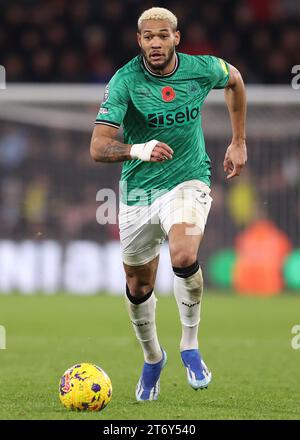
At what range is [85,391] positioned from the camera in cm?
598

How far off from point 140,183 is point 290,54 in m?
12.2

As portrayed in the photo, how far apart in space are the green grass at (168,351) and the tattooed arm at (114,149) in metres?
1.41

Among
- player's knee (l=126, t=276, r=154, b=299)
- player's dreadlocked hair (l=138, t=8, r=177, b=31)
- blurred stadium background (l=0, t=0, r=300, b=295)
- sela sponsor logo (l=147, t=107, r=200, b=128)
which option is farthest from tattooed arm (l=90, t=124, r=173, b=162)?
blurred stadium background (l=0, t=0, r=300, b=295)

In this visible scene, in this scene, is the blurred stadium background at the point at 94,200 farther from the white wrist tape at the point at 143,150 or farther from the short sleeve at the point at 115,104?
the white wrist tape at the point at 143,150

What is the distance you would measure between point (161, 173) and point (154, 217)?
282 millimetres

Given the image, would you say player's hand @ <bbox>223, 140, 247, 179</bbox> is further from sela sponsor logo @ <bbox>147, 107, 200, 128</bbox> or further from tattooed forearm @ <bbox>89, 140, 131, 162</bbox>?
tattooed forearm @ <bbox>89, 140, 131, 162</bbox>

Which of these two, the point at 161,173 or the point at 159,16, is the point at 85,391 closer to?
the point at 161,173

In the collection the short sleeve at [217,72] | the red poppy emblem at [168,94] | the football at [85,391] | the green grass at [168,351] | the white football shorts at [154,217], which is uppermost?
the short sleeve at [217,72]

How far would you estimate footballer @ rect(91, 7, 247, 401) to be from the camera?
6547 mm

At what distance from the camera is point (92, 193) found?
50.4ft

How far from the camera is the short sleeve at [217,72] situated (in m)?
7.03

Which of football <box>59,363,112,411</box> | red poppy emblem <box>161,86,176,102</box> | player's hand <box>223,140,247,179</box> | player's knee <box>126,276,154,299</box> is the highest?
red poppy emblem <box>161,86,176,102</box>

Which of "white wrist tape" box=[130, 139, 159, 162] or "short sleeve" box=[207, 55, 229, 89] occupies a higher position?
"short sleeve" box=[207, 55, 229, 89]

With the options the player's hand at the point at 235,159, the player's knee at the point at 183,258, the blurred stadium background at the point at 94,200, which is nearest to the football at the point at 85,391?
the player's knee at the point at 183,258
